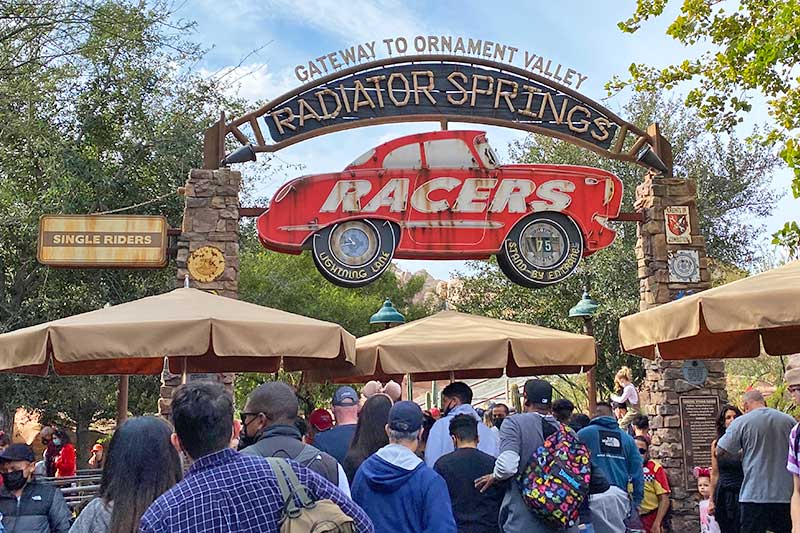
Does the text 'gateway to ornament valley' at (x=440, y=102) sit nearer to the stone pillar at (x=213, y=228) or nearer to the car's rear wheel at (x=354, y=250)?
the stone pillar at (x=213, y=228)

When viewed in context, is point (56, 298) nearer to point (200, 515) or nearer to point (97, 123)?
point (97, 123)

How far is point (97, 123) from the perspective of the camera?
16.3m

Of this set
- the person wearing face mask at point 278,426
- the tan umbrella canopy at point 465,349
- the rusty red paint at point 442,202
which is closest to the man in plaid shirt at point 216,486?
the person wearing face mask at point 278,426

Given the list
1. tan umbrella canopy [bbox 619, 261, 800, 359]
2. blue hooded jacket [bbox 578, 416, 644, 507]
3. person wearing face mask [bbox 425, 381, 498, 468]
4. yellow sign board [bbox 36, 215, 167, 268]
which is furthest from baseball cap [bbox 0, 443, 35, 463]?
yellow sign board [bbox 36, 215, 167, 268]

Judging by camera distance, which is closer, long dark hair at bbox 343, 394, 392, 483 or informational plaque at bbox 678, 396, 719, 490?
long dark hair at bbox 343, 394, 392, 483

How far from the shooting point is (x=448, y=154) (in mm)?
12562

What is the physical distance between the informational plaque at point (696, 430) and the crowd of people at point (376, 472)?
10.1 feet

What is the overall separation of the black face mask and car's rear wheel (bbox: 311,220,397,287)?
21.6 feet

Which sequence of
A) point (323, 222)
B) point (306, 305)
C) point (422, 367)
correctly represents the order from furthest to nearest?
point (306, 305)
point (323, 222)
point (422, 367)

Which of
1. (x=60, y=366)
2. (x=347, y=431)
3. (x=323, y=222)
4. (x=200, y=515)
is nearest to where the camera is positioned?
(x=200, y=515)

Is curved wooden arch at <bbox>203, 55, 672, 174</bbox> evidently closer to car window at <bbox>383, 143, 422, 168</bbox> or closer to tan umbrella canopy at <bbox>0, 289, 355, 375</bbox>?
car window at <bbox>383, 143, 422, 168</bbox>

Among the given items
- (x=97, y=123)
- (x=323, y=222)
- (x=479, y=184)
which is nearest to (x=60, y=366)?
(x=323, y=222)

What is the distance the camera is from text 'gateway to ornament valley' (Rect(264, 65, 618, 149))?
12211 millimetres

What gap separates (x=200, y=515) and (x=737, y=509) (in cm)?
575
